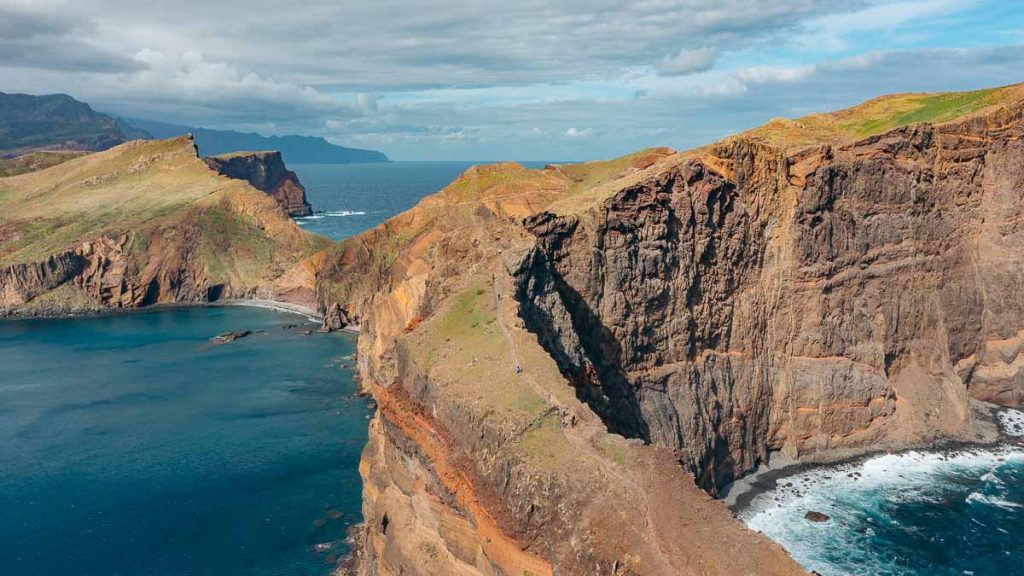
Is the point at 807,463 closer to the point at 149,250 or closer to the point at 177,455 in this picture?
the point at 177,455

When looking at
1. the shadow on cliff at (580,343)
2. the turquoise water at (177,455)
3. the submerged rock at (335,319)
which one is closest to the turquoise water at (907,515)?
the shadow on cliff at (580,343)

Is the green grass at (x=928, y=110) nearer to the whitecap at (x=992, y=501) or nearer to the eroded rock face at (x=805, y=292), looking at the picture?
the eroded rock face at (x=805, y=292)

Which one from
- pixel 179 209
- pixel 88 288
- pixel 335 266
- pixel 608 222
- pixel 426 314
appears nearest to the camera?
pixel 426 314

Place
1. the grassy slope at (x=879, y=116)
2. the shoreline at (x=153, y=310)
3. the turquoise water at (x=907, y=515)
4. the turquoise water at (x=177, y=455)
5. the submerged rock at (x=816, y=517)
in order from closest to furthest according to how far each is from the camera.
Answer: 1. the turquoise water at (x=907, y=515)
2. the turquoise water at (x=177, y=455)
3. the submerged rock at (x=816, y=517)
4. the grassy slope at (x=879, y=116)
5. the shoreline at (x=153, y=310)

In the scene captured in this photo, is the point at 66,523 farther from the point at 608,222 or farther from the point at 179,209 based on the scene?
the point at 179,209

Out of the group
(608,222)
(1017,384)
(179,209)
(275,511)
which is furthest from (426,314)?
(179,209)
